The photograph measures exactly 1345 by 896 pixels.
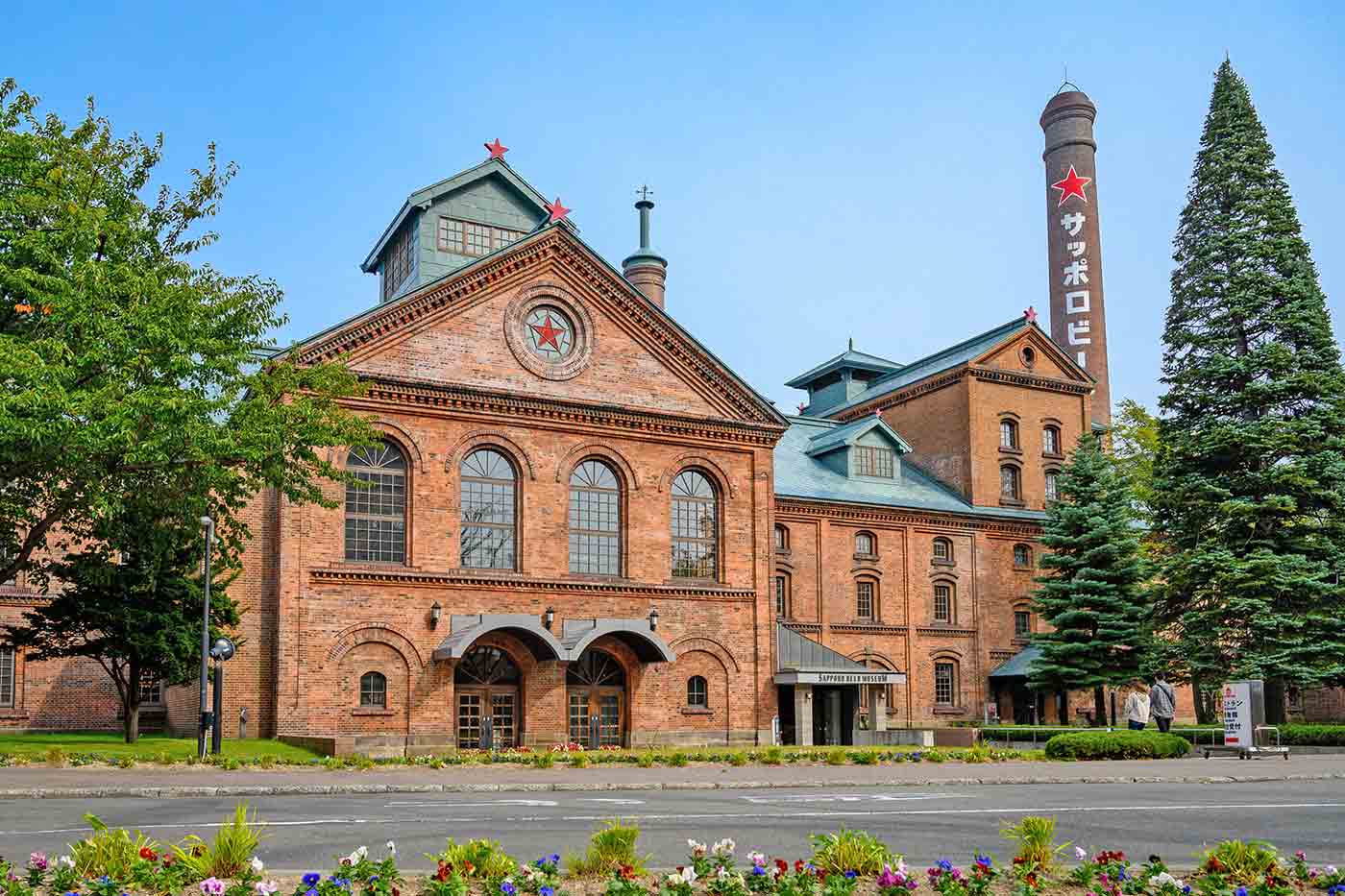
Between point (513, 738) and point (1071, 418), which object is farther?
point (1071, 418)

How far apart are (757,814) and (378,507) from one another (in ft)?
69.6

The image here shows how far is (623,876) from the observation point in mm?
8438

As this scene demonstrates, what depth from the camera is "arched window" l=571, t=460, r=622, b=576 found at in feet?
119

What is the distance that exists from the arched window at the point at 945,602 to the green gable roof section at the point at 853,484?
8.93 ft

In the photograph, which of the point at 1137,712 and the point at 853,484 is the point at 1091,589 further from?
the point at 1137,712

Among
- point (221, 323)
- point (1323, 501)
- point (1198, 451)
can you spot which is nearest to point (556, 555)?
point (221, 323)

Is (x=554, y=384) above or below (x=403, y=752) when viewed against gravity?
above

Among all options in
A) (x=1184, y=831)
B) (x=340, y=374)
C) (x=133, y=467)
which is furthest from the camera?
(x=340, y=374)

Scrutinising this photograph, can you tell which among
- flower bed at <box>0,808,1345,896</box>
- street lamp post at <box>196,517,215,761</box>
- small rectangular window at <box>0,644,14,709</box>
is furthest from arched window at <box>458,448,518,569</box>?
flower bed at <box>0,808,1345,896</box>

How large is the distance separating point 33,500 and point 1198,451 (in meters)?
30.3

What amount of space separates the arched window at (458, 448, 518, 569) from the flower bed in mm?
25426

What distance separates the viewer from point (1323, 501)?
1452 inches

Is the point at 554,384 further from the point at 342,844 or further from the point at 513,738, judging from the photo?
the point at 342,844

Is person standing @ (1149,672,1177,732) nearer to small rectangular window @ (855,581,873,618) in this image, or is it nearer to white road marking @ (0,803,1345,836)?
white road marking @ (0,803,1345,836)
